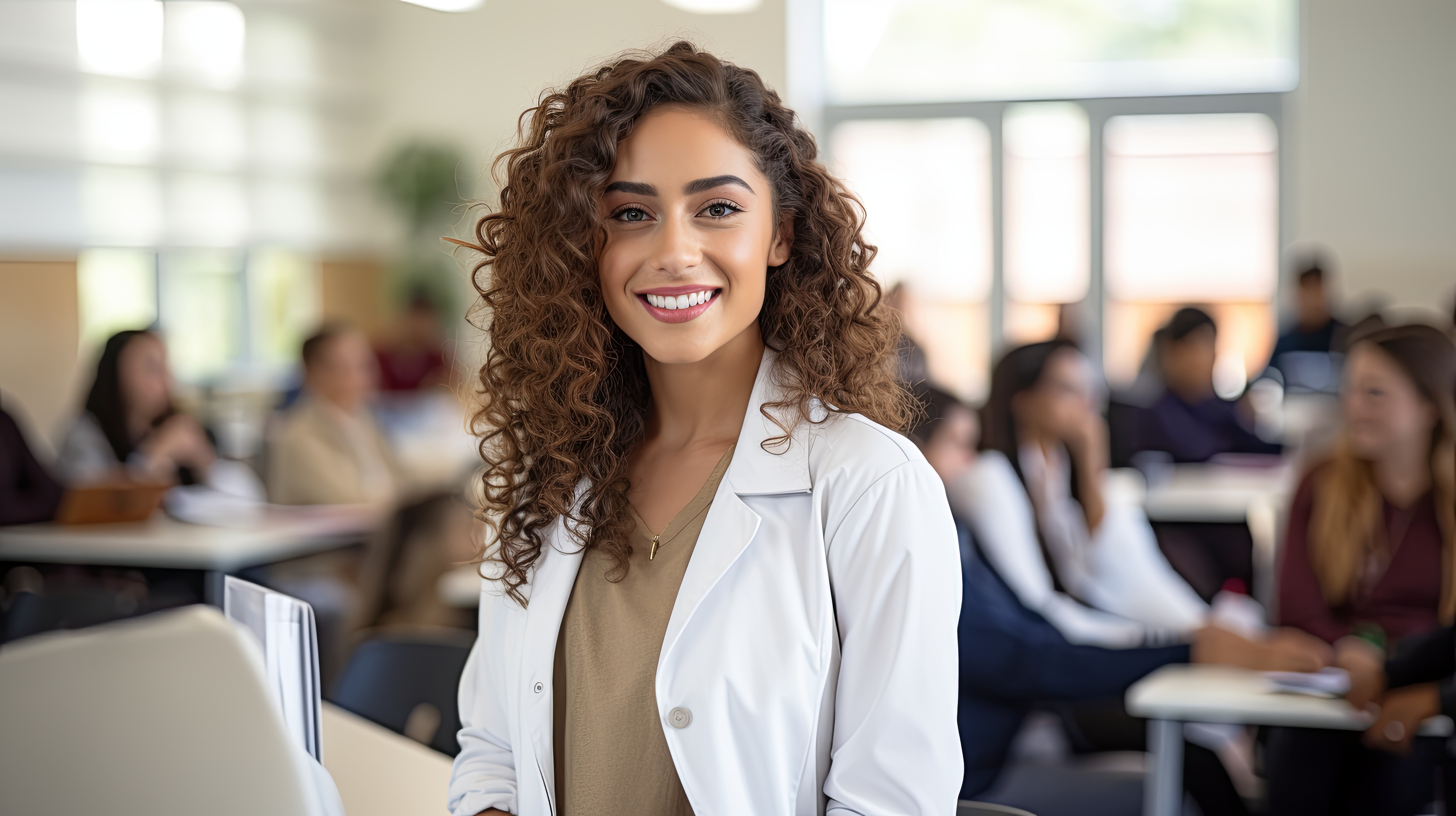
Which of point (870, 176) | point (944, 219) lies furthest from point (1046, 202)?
point (870, 176)

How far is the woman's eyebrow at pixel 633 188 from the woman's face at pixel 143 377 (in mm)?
3993

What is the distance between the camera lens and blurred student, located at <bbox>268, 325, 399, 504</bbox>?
502cm

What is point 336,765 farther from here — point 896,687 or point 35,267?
point 35,267

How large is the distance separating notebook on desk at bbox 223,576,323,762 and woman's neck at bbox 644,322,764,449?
484mm

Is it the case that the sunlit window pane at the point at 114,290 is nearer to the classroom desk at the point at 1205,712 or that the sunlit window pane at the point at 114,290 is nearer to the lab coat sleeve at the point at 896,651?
the classroom desk at the point at 1205,712

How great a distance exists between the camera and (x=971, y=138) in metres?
9.14

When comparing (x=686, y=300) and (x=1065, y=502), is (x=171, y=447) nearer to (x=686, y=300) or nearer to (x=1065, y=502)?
(x=1065, y=502)

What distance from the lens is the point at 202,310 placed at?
306 inches

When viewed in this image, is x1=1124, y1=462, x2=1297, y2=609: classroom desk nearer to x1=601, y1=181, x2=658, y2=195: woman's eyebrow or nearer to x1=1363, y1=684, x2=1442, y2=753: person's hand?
x1=1363, y1=684, x2=1442, y2=753: person's hand

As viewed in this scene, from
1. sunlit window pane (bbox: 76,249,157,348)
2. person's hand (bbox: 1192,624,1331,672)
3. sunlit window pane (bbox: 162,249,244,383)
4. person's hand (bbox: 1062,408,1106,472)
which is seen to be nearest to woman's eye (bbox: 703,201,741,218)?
person's hand (bbox: 1192,624,1331,672)

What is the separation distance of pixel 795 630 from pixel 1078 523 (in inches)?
103

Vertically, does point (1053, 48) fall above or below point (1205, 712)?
above

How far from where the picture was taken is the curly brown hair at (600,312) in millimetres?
1310

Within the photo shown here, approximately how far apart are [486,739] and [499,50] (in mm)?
7498
